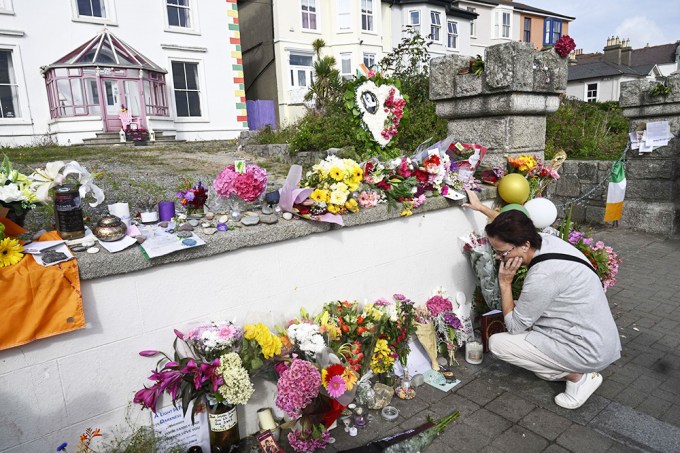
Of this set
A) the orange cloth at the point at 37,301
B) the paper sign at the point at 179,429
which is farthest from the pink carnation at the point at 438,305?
the orange cloth at the point at 37,301

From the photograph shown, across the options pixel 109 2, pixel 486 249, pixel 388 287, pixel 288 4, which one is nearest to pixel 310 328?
pixel 388 287

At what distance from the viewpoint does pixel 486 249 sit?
4.17m

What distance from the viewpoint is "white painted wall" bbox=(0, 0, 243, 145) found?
1411cm

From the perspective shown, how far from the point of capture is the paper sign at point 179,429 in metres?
2.71

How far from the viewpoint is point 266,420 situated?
3000mm

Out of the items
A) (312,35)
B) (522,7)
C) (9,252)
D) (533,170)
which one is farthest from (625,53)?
(9,252)

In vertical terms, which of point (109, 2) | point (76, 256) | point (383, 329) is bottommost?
point (383, 329)

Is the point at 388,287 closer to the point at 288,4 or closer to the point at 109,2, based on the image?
the point at 109,2

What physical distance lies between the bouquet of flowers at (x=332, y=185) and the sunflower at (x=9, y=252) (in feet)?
5.40

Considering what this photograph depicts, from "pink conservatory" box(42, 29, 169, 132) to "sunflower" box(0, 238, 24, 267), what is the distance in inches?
579

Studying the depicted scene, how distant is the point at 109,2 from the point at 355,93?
15081mm

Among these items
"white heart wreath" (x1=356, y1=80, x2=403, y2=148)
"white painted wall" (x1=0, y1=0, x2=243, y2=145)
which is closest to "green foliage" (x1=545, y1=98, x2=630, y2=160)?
"white heart wreath" (x1=356, y1=80, x2=403, y2=148)

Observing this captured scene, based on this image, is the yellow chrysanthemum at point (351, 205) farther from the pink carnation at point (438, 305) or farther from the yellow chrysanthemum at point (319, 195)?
the pink carnation at point (438, 305)

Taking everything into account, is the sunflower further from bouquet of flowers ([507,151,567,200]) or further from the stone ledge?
bouquet of flowers ([507,151,567,200])
